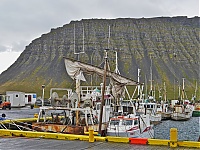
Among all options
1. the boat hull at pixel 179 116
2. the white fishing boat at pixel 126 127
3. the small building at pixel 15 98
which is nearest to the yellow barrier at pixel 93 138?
the white fishing boat at pixel 126 127

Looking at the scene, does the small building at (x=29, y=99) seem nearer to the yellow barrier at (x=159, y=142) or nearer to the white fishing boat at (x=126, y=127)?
the white fishing boat at (x=126, y=127)

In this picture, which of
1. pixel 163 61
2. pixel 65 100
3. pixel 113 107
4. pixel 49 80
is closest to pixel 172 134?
pixel 65 100

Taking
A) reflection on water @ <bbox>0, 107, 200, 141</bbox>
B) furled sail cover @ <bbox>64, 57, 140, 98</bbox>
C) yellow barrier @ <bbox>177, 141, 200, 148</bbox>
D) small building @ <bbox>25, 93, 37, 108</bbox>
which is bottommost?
reflection on water @ <bbox>0, 107, 200, 141</bbox>

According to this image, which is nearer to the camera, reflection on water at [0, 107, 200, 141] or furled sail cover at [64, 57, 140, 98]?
furled sail cover at [64, 57, 140, 98]

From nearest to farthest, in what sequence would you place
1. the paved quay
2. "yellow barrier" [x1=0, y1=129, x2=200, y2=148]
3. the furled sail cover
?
1. the paved quay
2. "yellow barrier" [x1=0, y1=129, x2=200, y2=148]
3. the furled sail cover

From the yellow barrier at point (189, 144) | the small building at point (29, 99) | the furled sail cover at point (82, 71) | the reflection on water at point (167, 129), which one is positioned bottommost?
the reflection on water at point (167, 129)

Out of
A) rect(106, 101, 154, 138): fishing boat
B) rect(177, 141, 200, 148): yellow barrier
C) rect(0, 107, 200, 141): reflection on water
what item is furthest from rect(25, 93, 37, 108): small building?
rect(177, 141, 200, 148): yellow barrier

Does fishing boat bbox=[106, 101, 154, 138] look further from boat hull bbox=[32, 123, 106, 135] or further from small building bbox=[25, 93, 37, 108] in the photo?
small building bbox=[25, 93, 37, 108]

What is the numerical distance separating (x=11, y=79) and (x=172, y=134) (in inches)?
7441

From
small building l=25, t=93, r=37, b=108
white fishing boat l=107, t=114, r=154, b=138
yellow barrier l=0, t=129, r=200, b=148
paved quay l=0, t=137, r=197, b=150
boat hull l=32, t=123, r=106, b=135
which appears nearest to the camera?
paved quay l=0, t=137, r=197, b=150

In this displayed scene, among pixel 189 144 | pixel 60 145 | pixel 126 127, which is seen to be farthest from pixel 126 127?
pixel 189 144

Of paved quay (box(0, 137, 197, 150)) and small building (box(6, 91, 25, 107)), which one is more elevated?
small building (box(6, 91, 25, 107))

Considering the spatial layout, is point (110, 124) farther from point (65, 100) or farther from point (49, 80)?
point (49, 80)

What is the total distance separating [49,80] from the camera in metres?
185
